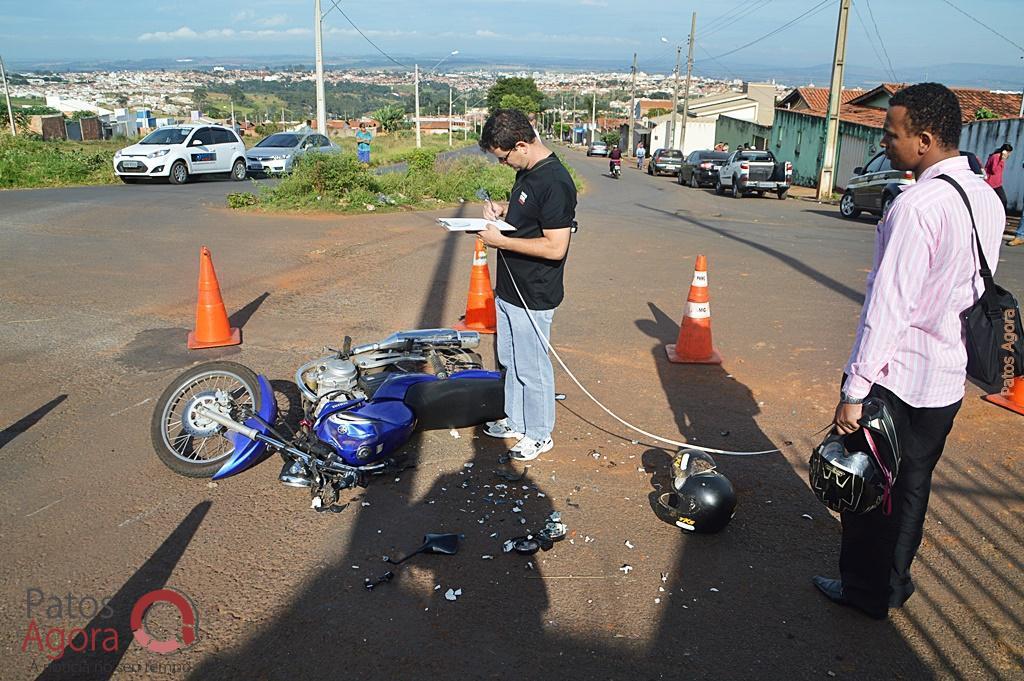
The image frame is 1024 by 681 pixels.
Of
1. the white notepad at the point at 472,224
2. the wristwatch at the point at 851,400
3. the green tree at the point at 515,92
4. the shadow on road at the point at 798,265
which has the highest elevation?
the green tree at the point at 515,92

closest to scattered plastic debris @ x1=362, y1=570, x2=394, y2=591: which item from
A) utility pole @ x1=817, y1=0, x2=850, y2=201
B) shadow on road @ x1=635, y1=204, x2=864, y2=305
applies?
shadow on road @ x1=635, y1=204, x2=864, y2=305

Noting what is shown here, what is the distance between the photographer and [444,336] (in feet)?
18.5

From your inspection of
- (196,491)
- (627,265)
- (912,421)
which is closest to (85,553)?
(196,491)

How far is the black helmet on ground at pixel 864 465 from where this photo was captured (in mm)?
3096

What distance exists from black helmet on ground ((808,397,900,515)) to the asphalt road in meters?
0.65

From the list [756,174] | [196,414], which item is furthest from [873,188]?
[196,414]

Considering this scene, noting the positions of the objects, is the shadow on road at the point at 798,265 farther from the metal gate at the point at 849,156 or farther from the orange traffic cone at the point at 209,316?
the metal gate at the point at 849,156

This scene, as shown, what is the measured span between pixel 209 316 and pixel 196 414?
270 centimetres

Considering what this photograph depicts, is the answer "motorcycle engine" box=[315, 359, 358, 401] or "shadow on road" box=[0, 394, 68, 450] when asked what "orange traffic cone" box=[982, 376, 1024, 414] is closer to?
"motorcycle engine" box=[315, 359, 358, 401]

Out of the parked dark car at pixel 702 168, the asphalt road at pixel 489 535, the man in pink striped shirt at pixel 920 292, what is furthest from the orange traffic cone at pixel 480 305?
the parked dark car at pixel 702 168

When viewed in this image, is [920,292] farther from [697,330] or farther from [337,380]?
[697,330]

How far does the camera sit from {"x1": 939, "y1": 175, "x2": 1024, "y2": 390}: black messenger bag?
296cm

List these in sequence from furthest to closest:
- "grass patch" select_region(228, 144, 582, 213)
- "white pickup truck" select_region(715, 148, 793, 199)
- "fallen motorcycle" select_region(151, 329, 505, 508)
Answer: "white pickup truck" select_region(715, 148, 793, 199) → "grass patch" select_region(228, 144, 582, 213) → "fallen motorcycle" select_region(151, 329, 505, 508)

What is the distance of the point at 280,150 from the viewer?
27219 millimetres
